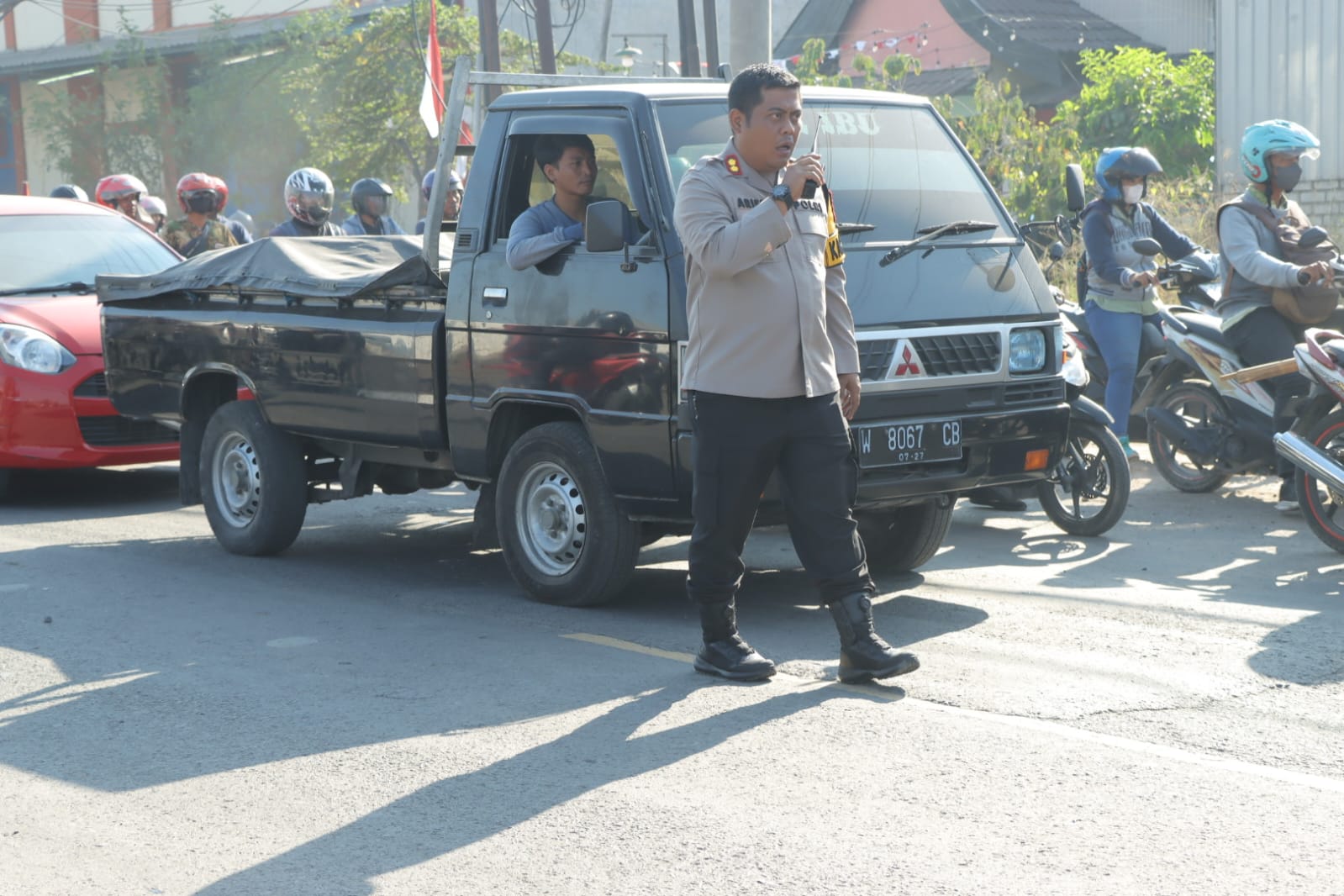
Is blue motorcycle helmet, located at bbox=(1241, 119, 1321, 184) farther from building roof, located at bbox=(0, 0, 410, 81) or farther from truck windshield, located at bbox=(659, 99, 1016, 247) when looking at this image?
building roof, located at bbox=(0, 0, 410, 81)

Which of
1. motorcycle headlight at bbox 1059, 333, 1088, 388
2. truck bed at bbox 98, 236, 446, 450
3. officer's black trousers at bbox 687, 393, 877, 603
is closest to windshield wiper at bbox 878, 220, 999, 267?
officer's black trousers at bbox 687, 393, 877, 603

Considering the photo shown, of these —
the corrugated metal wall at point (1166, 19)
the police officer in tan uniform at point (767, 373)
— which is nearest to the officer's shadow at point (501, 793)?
the police officer in tan uniform at point (767, 373)

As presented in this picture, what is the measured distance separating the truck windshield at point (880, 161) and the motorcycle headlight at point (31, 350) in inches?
196

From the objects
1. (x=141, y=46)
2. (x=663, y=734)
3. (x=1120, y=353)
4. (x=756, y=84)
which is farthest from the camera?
(x=141, y=46)

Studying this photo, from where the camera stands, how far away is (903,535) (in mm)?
7633

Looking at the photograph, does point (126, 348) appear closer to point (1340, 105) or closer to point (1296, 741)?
point (1296, 741)

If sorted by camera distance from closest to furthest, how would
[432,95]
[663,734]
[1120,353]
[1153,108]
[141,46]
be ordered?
[663,734], [1120,353], [432,95], [1153,108], [141,46]

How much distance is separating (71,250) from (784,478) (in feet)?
23.7

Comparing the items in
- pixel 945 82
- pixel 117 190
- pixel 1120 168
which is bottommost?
pixel 1120 168

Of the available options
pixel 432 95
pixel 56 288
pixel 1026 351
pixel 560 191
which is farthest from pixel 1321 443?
pixel 432 95

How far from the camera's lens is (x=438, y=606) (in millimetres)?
7289

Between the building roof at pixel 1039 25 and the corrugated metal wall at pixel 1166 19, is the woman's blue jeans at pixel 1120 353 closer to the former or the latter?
the building roof at pixel 1039 25

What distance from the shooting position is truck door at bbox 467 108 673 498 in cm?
655

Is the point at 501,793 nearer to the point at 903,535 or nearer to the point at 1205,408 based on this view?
the point at 903,535
